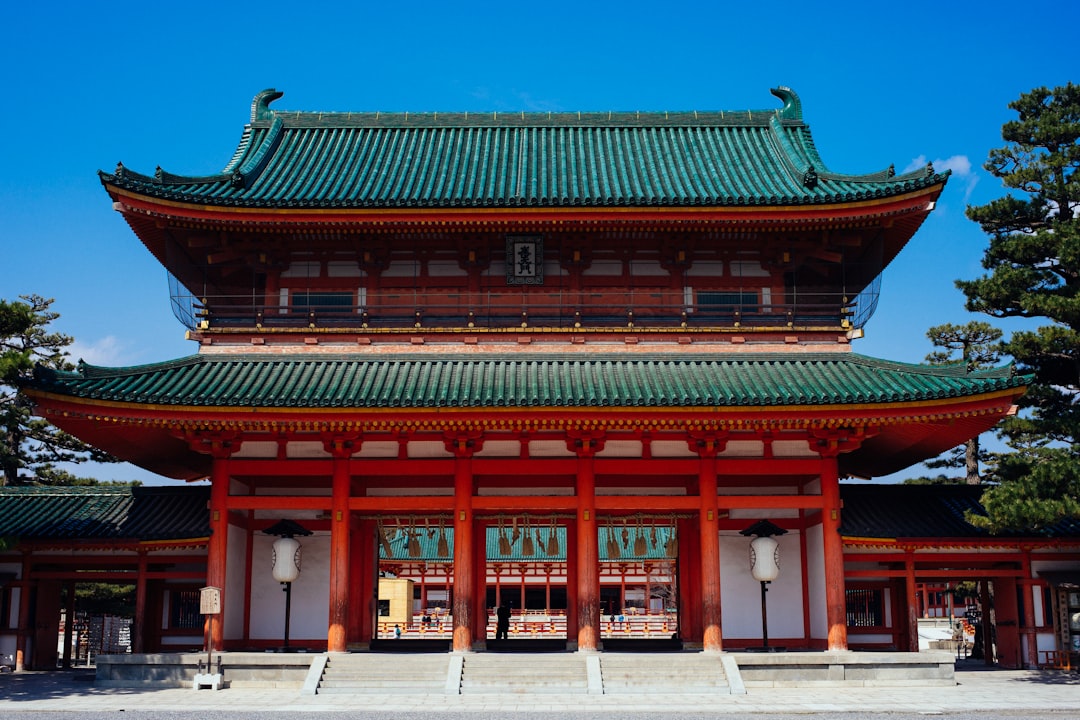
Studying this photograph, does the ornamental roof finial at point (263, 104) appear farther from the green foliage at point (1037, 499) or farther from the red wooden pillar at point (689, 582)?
the green foliage at point (1037, 499)

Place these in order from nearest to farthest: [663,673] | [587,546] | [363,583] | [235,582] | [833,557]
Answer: [663,673], [587,546], [833,557], [235,582], [363,583]

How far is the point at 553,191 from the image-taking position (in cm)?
2639

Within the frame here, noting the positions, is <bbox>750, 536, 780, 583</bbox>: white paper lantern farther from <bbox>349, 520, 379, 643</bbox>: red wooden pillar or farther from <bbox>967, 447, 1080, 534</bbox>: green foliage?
<bbox>349, 520, 379, 643</bbox>: red wooden pillar

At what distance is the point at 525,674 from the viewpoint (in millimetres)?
20734

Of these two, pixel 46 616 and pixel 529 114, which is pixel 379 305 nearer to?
pixel 529 114

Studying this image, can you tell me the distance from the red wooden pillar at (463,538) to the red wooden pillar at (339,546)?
240 cm

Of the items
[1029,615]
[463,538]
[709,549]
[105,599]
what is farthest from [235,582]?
[1029,615]

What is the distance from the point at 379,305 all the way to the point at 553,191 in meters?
5.48

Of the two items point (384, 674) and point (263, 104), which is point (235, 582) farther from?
point (263, 104)

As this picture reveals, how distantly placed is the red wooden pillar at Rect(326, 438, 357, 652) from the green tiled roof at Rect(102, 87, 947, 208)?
19.0ft

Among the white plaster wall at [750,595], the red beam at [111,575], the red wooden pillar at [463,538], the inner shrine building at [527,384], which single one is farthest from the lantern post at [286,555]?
the white plaster wall at [750,595]

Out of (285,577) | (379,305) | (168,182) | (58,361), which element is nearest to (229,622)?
(285,577)

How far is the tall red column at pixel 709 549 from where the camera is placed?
22.2 metres

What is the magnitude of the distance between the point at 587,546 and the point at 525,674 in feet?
10.3
